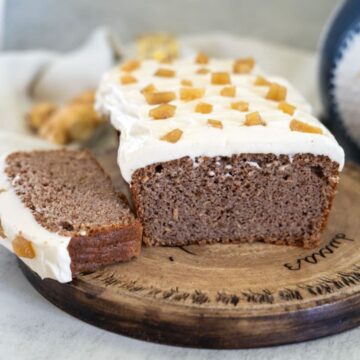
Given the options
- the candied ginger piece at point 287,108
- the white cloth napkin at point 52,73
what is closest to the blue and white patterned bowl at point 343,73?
the candied ginger piece at point 287,108

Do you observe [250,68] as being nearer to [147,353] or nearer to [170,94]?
[170,94]

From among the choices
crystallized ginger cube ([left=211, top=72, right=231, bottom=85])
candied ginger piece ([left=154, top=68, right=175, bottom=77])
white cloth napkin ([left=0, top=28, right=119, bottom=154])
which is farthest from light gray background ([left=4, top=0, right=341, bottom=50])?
crystallized ginger cube ([left=211, top=72, right=231, bottom=85])

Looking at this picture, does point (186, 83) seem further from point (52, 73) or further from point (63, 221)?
point (52, 73)

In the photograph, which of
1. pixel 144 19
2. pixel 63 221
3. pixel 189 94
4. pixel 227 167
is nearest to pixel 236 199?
pixel 227 167

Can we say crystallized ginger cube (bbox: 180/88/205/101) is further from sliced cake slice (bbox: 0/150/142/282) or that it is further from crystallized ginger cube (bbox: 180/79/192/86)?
sliced cake slice (bbox: 0/150/142/282)

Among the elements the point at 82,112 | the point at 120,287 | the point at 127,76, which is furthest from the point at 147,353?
the point at 82,112

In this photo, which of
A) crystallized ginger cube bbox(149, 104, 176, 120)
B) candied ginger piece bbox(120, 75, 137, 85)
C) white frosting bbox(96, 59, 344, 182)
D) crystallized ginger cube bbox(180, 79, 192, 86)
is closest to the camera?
white frosting bbox(96, 59, 344, 182)

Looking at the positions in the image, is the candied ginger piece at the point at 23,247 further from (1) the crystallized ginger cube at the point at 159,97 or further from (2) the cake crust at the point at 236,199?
(1) the crystallized ginger cube at the point at 159,97
